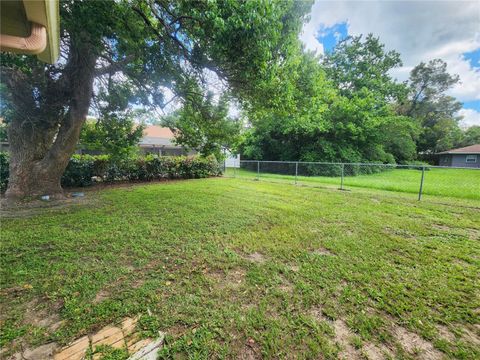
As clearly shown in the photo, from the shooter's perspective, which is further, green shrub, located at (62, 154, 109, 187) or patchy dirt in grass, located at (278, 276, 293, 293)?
green shrub, located at (62, 154, 109, 187)

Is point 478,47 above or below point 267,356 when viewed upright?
above

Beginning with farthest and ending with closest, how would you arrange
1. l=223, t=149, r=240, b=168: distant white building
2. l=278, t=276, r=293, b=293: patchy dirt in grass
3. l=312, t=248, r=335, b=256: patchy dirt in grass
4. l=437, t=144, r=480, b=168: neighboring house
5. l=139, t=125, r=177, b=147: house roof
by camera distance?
l=437, t=144, r=480, b=168: neighboring house < l=139, t=125, r=177, b=147: house roof < l=223, t=149, r=240, b=168: distant white building < l=312, t=248, r=335, b=256: patchy dirt in grass < l=278, t=276, r=293, b=293: patchy dirt in grass

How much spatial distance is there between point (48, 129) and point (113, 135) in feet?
5.66

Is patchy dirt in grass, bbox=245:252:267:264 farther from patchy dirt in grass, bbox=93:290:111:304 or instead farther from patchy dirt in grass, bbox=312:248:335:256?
patchy dirt in grass, bbox=93:290:111:304

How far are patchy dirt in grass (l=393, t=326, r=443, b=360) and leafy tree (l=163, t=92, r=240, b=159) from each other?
6856 millimetres

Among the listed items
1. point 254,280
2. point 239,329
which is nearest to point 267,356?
point 239,329

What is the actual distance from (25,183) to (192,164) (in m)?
7.29

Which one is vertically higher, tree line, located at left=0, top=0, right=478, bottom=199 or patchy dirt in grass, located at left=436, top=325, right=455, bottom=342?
tree line, located at left=0, top=0, right=478, bottom=199

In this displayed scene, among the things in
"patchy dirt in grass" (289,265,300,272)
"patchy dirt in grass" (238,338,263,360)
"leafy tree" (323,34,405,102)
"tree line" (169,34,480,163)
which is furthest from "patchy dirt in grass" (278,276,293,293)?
"leafy tree" (323,34,405,102)

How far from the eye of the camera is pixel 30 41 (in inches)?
52.6

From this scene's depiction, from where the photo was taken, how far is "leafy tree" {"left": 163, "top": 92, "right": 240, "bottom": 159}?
7.11 meters

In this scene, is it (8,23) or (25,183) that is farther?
(25,183)

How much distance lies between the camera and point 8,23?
4.72ft

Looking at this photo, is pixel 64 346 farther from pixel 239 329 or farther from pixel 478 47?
pixel 478 47
